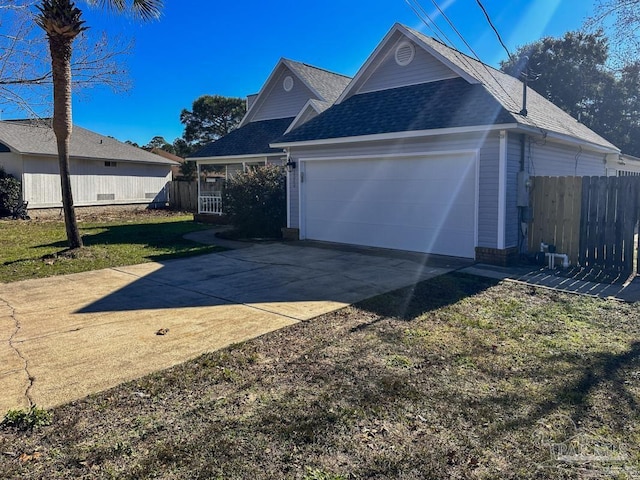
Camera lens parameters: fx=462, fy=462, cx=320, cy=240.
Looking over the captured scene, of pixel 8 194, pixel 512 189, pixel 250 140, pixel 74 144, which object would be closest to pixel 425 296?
pixel 512 189

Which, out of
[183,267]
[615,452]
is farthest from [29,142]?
[615,452]

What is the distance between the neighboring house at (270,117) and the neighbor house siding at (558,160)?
8.38 meters

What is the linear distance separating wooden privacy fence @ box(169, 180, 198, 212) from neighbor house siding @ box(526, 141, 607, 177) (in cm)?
1847

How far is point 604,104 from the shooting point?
3266 centimetres

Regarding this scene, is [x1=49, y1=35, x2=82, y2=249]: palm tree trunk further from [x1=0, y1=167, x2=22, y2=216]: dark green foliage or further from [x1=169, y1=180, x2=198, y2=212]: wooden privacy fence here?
[x1=169, y1=180, x2=198, y2=212]: wooden privacy fence

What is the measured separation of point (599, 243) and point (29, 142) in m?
23.3

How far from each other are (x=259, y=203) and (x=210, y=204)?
617 cm

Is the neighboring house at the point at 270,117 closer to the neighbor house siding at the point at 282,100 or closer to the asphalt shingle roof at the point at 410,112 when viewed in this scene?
the neighbor house siding at the point at 282,100

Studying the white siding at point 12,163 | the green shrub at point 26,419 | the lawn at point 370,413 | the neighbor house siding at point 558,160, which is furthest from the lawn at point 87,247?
the neighbor house siding at point 558,160

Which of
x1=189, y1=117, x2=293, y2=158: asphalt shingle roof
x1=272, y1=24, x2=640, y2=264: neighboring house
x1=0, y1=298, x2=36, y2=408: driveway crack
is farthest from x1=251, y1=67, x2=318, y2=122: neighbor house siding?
x1=0, y1=298, x2=36, y2=408: driveway crack

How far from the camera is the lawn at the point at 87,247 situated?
930cm

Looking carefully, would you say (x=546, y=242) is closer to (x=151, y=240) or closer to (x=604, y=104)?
(x=151, y=240)

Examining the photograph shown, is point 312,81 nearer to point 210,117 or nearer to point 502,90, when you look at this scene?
point 502,90

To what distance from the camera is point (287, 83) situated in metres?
19.5
